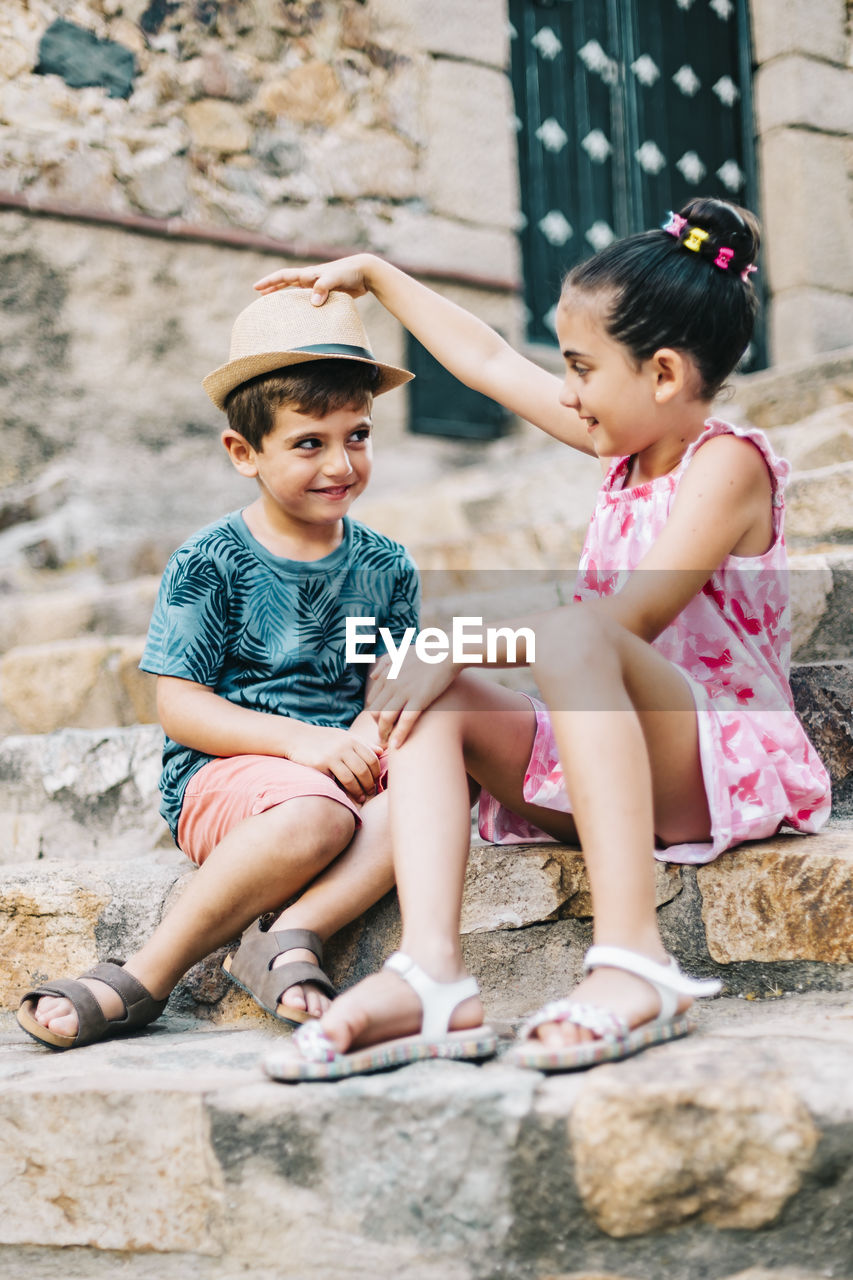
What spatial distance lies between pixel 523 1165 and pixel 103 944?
94cm

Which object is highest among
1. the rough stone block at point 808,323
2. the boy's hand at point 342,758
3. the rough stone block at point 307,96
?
the rough stone block at point 307,96

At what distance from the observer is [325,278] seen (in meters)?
1.91

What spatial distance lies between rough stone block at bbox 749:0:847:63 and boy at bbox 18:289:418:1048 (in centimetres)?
422

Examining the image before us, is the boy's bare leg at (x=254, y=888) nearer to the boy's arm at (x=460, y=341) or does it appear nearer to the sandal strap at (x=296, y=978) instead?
the sandal strap at (x=296, y=978)

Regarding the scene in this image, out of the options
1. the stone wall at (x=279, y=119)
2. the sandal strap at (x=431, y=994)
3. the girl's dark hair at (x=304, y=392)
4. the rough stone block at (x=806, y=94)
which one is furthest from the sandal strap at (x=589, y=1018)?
the rough stone block at (x=806, y=94)

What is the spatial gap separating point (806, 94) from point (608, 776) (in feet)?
16.2

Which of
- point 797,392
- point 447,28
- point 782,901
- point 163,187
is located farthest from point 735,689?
point 447,28

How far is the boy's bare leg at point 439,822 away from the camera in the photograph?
127cm

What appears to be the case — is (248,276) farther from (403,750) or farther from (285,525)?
(403,750)

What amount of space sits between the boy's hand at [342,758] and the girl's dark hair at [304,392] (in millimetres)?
495

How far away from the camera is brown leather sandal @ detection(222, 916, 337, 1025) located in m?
1.48

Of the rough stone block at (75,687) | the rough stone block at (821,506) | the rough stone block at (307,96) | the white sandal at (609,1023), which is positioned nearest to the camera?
the white sandal at (609,1023)

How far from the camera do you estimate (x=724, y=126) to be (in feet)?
18.0

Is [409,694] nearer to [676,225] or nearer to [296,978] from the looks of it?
[296,978]
